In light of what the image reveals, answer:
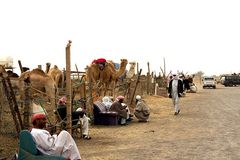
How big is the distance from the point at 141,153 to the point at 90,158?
122 centimetres

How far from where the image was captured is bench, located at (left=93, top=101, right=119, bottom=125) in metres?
16.8

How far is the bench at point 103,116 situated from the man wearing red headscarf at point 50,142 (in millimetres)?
9243

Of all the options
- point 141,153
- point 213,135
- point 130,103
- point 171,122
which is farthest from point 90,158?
point 130,103

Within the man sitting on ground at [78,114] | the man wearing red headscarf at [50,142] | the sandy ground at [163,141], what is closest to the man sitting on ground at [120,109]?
the sandy ground at [163,141]

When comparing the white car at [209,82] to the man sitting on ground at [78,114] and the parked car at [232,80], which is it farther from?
the man sitting on ground at [78,114]

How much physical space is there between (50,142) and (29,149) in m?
0.34

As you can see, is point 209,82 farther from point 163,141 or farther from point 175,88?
point 163,141

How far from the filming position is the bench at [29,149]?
23.5ft

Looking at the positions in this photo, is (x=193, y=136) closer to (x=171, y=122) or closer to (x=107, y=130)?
(x=107, y=130)

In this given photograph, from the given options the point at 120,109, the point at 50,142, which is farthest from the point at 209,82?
the point at 50,142

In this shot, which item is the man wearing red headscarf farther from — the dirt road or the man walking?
the man walking

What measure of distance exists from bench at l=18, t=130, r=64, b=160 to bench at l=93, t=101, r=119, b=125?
9462 millimetres

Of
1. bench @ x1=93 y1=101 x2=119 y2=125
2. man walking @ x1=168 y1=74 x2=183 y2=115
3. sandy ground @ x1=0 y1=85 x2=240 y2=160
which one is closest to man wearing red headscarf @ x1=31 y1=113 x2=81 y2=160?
sandy ground @ x1=0 y1=85 x2=240 y2=160

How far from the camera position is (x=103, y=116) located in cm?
1695
